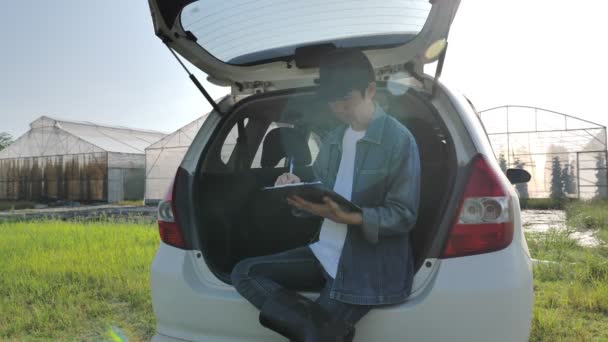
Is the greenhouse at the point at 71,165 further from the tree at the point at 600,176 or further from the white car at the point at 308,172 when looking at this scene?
the white car at the point at 308,172

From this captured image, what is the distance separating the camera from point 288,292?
1.64 m

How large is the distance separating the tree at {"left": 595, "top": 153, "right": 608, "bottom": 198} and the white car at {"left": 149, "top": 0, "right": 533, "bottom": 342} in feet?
59.4

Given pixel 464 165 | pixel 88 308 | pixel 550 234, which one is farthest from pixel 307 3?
pixel 550 234

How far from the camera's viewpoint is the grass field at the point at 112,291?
319cm

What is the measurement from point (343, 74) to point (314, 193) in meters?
0.38

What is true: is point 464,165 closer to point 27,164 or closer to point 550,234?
point 550,234

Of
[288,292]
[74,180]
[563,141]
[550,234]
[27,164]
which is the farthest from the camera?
[27,164]

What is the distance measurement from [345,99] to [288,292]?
0.65 metres

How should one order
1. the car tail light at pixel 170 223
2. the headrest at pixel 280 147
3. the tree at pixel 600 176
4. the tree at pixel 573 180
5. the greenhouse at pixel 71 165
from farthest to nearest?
the greenhouse at pixel 71 165, the tree at pixel 573 180, the tree at pixel 600 176, the headrest at pixel 280 147, the car tail light at pixel 170 223

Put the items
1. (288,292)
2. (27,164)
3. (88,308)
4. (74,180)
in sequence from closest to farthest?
(288,292)
(88,308)
(74,180)
(27,164)

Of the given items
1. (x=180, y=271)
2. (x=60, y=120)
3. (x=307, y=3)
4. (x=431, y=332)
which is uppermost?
(x=60, y=120)

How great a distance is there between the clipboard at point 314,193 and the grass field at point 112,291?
209 cm

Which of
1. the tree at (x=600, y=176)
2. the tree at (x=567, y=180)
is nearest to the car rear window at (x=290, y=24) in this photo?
the tree at (x=600, y=176)

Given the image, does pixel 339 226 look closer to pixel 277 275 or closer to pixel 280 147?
pixel 277 275
